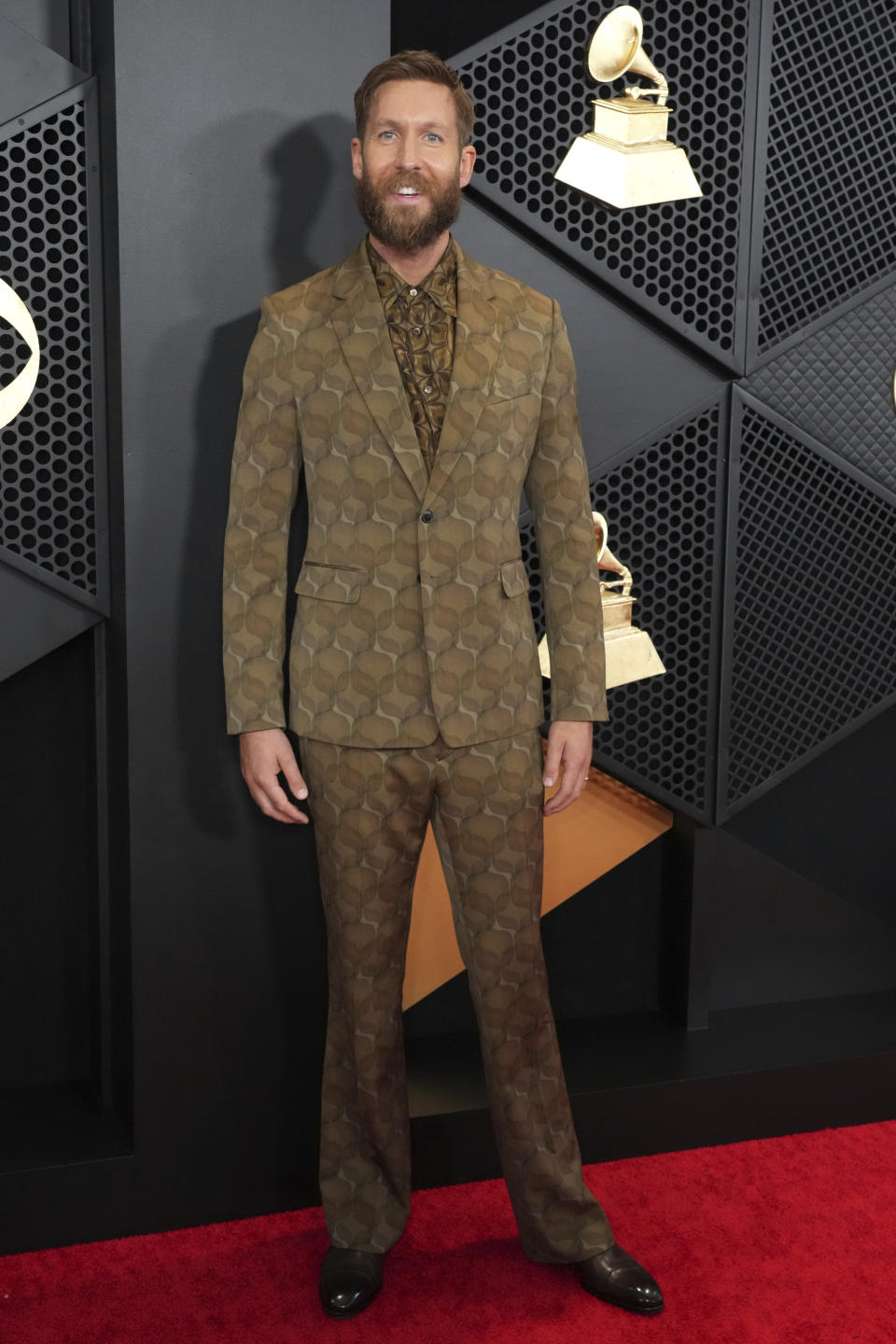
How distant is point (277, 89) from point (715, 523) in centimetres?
118

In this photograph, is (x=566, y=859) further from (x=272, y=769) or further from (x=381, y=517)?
(x=381, y=517)

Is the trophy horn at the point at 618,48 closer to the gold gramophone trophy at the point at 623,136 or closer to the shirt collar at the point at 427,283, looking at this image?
the gold gramophone trophy at the point at 623,136

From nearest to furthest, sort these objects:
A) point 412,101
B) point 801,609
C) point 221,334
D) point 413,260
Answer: point 412,101 < point 413,260 < point 221,334 < point 801,609

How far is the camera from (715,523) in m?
2.73

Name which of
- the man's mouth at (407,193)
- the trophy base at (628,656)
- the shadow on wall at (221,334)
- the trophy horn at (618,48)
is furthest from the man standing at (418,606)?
the trophy horn at (618,48)

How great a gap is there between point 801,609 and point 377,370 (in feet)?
4.33

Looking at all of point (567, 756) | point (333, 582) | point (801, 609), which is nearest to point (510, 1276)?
point (567, 756)

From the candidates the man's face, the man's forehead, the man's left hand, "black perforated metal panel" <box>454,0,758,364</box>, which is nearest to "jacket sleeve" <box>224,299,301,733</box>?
the man's face

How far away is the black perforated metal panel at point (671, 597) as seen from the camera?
2.72m

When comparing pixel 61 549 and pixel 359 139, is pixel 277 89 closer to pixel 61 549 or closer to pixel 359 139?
pixel 359 139

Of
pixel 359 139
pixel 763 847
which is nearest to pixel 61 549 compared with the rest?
pixel 359 139

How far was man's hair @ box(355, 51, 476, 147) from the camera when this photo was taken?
1.94m

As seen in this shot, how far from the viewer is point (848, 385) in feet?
9.16

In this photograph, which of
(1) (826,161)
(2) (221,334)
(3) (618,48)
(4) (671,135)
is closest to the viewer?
(2) (221,334)
